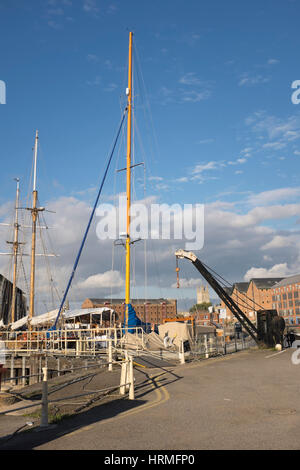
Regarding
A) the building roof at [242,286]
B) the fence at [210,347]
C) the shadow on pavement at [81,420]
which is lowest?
the fence at [210,347]

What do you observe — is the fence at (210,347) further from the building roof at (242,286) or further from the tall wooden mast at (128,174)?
the building roof at (242,286)

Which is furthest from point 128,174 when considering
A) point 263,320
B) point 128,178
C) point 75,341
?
point 263,320

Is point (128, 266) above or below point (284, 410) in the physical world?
above

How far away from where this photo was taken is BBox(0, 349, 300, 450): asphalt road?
732 centimetres

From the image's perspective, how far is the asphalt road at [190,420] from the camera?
24.0 ft

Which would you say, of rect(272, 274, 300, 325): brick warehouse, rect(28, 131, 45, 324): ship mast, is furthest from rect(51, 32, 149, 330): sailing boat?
rect(272, 274, 300, 325): brick warehouse

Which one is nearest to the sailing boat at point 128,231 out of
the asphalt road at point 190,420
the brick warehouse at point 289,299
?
the asphalt road at point 190,420

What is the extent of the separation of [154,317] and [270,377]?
18702 centimetres

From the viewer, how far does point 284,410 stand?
998cm

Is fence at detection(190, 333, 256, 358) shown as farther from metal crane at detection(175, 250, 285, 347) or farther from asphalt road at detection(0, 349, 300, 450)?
asphalt road at detection(0, 349, 300, 450)

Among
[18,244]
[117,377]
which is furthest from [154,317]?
[117,377]

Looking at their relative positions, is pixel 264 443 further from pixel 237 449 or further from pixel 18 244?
pixel 18 244

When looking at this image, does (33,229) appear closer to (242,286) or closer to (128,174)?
(128,174)

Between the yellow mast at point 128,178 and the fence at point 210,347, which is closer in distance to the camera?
the fence at point 210,347
